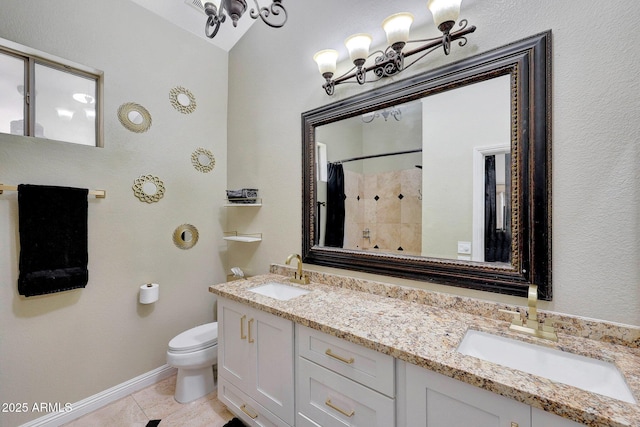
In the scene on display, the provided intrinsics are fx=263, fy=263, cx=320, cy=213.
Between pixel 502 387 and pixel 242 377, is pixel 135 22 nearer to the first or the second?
pixel 242 377

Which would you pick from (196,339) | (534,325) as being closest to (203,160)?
(196,339)

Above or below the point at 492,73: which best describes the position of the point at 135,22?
above

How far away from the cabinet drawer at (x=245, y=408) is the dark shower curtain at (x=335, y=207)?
A: 1029mm

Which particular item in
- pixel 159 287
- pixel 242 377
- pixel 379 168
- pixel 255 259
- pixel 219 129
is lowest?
pixel 242 377

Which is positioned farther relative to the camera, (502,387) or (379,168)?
(379,168)

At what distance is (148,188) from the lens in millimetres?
2070

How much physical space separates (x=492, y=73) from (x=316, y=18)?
1.31 m

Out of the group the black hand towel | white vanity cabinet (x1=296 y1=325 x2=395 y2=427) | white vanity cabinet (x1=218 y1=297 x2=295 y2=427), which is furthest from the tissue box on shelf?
white vanity cabinet (x1=296 y1=325 x2=395 y2=427)

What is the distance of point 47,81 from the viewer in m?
1.76

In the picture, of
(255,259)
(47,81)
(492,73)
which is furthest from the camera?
(255,259)

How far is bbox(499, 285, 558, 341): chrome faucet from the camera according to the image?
1.01 m

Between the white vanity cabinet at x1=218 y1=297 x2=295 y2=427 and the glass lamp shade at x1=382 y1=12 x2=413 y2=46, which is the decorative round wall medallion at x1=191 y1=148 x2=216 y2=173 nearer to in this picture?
the white vanity cabinet at x1=218 y1=297 x2=295 y2=427

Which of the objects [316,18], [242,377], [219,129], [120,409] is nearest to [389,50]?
[316,18]

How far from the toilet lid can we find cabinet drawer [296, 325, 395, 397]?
3.27ft
